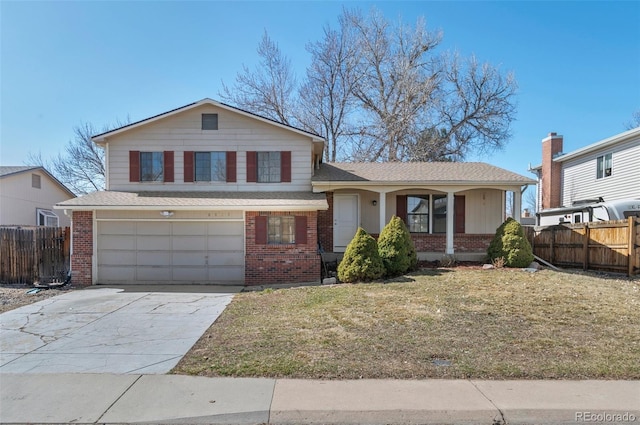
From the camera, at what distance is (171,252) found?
12359 millimetres

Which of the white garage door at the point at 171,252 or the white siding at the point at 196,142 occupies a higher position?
the white siding at the point at 196,142

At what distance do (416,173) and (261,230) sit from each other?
6.28 metres

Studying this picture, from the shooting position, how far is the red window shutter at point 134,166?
13.4 meters

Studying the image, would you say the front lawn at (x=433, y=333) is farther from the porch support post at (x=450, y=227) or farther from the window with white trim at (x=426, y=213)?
the window with white trim at (x=426, y=213)

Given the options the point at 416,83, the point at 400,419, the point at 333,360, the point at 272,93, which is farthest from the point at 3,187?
the point at 416,83

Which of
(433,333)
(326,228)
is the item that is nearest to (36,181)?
(326,228)

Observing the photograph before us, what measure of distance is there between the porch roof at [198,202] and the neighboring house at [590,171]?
1376cm

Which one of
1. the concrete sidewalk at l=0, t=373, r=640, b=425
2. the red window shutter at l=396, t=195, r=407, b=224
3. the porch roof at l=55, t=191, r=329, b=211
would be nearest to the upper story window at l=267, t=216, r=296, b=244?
the porch roof at l=55, t=191, r=329, b=211

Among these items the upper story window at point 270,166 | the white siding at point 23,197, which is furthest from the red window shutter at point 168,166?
the white siding at point 23,197

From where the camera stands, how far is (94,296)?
1023cm

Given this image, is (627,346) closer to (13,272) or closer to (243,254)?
(243,254)

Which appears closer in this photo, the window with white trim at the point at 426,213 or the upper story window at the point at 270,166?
the upper story window at the point at 270,166

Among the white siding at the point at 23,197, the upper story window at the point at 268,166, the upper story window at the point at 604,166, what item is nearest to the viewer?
the upper story window at the point at 268,166

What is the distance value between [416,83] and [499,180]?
13267mm
